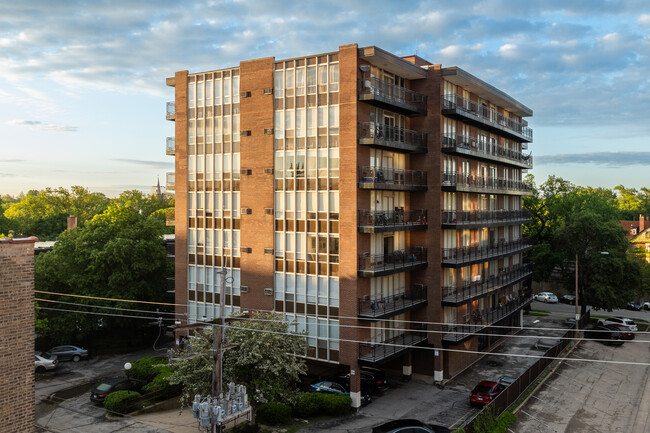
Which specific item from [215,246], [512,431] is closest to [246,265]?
[215,246]

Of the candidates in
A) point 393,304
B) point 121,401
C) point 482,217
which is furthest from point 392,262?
point 121,401

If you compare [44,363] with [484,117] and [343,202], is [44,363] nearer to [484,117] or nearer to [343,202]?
[343,202]

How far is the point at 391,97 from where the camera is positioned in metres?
35.5

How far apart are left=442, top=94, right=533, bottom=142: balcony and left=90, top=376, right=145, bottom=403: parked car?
2863 centimetres

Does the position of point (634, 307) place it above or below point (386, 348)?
below

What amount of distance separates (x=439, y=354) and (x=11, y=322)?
2884 centimetres

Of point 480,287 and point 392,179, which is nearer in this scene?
point 392,179

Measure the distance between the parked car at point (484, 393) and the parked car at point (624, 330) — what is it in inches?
953

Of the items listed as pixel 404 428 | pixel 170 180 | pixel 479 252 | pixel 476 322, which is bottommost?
pixel 404 428

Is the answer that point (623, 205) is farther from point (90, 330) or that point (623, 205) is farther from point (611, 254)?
point (90, 330)

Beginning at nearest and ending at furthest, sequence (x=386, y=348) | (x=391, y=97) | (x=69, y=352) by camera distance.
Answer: (x=386, y=348) < (x=391, y=97) < (x=69, y=352)

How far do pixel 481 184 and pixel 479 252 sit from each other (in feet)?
21.0

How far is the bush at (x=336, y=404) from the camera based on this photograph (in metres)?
30.2

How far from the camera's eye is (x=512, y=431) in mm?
27266
